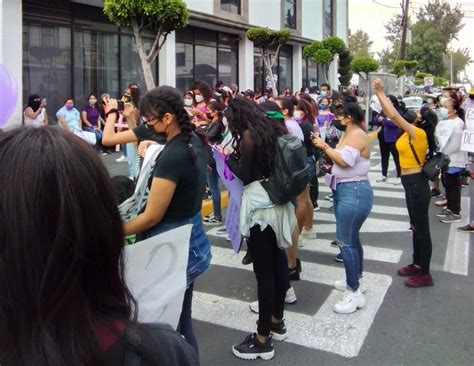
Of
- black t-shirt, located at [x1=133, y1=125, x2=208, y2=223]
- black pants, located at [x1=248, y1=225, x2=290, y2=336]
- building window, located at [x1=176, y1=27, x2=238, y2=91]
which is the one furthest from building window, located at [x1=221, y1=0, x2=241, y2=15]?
black t-shirt, located at [x1=133, y1=125, x2=208, y2=223]

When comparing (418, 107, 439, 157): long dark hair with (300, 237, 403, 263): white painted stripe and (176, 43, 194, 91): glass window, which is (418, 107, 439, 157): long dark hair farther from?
(176, 43, 194, 91): glass window

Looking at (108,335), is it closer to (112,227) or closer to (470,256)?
(112,227)

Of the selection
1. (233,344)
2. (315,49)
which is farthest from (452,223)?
(315,49)

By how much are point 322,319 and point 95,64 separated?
1264 centimetres

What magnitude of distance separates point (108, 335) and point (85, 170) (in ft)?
1.14

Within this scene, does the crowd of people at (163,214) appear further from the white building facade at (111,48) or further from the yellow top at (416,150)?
the white building facade at (111,48)

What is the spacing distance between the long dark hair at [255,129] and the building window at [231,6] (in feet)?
56.8

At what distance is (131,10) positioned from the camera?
10.1 meters

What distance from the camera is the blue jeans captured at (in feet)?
13.6

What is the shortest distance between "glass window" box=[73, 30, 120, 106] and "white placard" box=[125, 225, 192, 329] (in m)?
13.2

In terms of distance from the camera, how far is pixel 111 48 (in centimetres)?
1538

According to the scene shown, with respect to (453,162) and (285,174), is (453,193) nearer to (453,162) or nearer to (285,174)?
(453,162)

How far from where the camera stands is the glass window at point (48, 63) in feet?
41.7

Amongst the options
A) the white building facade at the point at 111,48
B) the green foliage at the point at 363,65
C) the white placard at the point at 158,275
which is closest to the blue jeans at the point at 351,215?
the white placard at the point at 158,275
